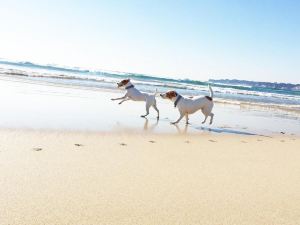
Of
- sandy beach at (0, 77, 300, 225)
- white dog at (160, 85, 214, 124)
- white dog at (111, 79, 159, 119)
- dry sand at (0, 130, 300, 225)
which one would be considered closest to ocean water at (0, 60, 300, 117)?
white dog at (160, 85, 214, 124)

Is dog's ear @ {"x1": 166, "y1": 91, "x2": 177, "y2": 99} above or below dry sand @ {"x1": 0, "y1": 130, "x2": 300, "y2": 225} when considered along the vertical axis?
above

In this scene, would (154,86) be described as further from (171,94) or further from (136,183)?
(136,183)

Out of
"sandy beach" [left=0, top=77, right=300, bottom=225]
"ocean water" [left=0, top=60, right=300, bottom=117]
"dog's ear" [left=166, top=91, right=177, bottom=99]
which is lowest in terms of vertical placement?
"ocean water" [left=0, top=60, right=300, bottom=117]

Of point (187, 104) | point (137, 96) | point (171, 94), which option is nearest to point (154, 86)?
point (137, 96)

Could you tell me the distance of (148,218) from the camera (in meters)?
2.88

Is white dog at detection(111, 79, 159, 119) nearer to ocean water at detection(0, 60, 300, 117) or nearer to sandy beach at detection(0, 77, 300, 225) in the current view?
sandy beach at detection(0, 77, 300, 225)

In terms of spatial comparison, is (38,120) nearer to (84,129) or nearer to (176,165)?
(84,129)

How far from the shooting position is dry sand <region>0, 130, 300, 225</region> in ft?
9.55

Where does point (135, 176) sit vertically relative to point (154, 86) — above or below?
above

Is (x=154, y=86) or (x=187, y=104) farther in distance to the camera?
(x=154, y=86)

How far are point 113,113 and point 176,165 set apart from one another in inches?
208

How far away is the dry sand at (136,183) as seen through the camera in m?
2.91

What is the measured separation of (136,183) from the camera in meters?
3.70

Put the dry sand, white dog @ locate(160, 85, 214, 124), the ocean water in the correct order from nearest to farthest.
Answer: the dry sand → white dog @ locate(160, 85, 214, 124) → the ocean water
